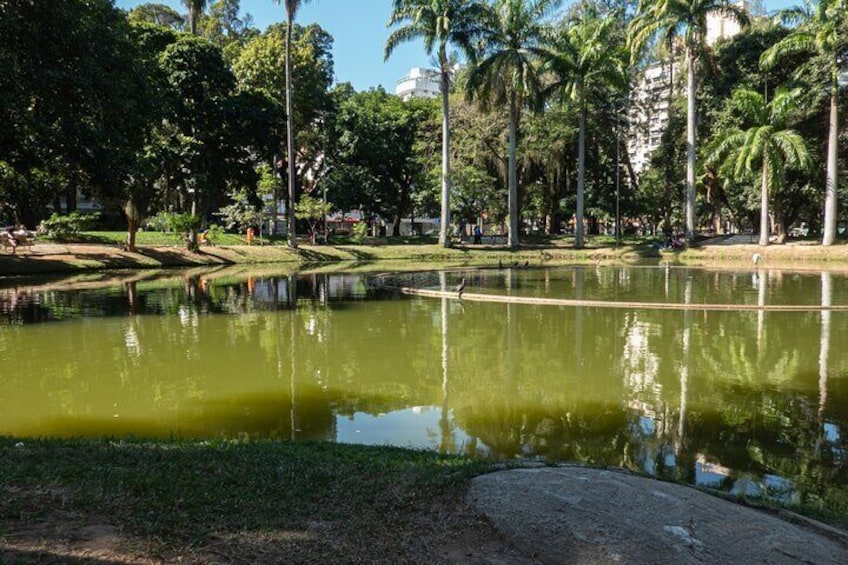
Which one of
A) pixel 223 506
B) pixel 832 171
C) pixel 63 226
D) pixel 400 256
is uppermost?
pixel 832 171

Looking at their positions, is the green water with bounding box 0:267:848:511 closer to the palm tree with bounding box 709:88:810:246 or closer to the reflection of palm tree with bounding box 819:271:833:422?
the reflection of palm tree with bounding box 819:271:833:422

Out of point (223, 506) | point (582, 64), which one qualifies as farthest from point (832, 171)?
point (223, 506)

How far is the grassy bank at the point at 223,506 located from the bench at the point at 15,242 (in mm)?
28696

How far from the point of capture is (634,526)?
11.7 ft

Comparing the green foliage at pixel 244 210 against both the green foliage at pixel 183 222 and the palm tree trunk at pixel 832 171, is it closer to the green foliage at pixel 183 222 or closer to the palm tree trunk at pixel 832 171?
the green foliage at pixel 183 222

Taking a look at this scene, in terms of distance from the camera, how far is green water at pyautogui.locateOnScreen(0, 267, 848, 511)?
6730 millimetres

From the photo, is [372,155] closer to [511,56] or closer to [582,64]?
[511,56]

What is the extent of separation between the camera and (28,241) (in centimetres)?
3034

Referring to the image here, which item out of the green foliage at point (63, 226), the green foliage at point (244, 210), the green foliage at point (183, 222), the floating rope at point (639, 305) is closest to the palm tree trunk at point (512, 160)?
the green foliage at point (244, 210)

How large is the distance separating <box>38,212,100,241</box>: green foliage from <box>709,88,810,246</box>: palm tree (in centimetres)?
3506

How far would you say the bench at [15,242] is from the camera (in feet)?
94.5

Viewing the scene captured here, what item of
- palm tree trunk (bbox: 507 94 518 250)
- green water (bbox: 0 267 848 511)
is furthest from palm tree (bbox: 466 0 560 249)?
green water (bbox: 0 267 848 511)

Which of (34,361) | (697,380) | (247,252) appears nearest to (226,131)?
(247,252)

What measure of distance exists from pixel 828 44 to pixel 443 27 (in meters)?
19.9
